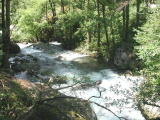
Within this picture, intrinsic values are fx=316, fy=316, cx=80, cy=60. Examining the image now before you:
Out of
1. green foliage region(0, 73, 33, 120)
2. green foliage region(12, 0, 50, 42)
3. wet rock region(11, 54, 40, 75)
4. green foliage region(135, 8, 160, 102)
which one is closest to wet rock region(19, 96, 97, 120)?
green foliage region(0, 73, 33, 120)

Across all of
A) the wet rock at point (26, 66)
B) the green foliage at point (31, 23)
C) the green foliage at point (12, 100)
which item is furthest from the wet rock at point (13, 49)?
the green foliage at point (12, 100)

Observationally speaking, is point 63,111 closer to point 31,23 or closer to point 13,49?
point 13,49

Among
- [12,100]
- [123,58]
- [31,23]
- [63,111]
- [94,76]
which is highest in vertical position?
[31,23]

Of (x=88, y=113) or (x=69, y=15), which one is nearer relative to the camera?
(x=88, y=113)

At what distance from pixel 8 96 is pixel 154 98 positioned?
8262 millimetres

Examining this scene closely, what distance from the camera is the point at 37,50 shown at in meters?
32.1

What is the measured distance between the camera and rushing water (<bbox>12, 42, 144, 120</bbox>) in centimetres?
1605

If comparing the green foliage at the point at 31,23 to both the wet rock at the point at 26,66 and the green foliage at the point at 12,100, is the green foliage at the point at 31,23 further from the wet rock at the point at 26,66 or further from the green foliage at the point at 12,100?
the green foliage at the point at 12,100

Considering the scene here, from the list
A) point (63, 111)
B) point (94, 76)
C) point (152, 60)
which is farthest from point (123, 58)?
point (63, 111)

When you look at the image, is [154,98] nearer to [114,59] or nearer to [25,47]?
[114,59]

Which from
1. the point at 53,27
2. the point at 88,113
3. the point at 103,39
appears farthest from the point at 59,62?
the point at 88,113

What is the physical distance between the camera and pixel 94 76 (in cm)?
2225

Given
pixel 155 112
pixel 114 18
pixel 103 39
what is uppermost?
pixel 114 18

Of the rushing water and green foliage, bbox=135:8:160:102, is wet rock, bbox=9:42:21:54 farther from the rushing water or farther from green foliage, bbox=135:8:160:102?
green foliage, bbox=135:8:160:102
